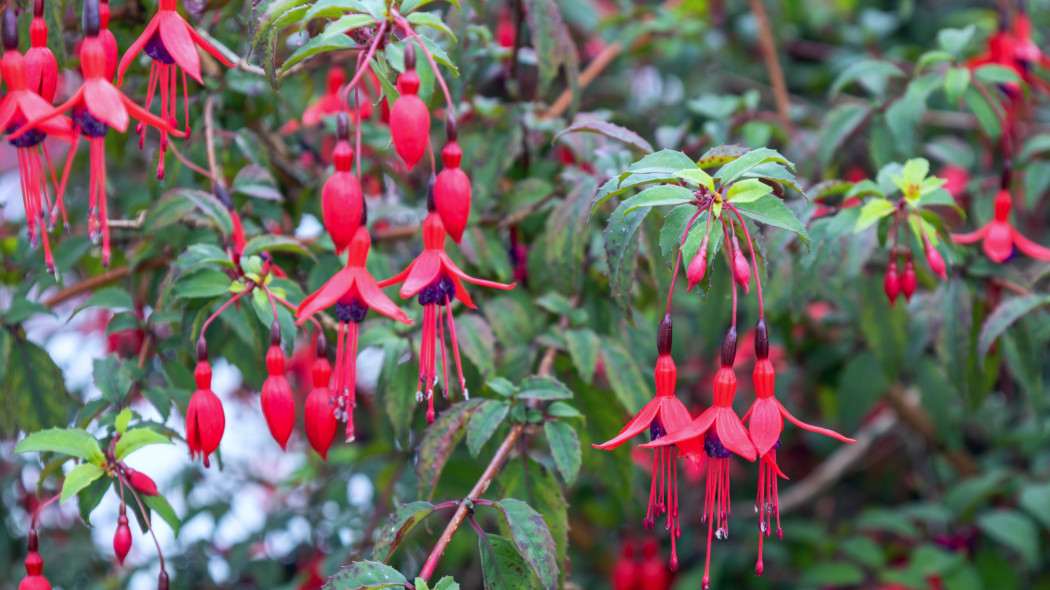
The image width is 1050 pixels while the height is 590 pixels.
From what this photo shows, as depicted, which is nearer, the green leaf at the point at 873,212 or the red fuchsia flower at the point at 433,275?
the red fuchsia flower at the point at 433,275

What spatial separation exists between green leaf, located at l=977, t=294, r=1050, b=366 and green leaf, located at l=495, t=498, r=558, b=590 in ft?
1.88

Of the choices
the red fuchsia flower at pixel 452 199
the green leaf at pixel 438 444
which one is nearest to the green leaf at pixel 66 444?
the green leaf at pixel 438 444

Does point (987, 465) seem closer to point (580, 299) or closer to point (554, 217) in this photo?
point (580, 299)

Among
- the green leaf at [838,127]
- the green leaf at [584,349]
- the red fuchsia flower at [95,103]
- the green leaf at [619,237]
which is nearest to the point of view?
the red fuchsia flower at [95,103]

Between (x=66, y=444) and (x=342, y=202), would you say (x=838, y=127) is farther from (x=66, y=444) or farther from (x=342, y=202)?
(x=66, y=444)

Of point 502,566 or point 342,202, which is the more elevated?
point 342,202

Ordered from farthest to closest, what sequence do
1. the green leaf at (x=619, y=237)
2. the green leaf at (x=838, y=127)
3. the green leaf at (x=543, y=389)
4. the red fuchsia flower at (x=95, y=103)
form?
the green leaf at (x=838, y=127), the green leaf at (x=543, y=389), the green leaf at (x=619, y=237), the red fuchsia flower at (x=95, y=103)

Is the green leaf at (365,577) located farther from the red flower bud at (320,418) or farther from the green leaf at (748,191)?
the green leaf at (748,191)

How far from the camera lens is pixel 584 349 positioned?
0.92m

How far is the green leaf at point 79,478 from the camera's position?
2.27 ft

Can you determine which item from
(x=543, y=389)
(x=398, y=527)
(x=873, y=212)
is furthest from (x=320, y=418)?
(x=873, y=212)

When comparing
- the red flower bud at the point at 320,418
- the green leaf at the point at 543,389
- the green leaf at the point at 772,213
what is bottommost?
the green leaf at the point at 543,389

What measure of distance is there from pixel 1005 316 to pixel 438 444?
0.66m

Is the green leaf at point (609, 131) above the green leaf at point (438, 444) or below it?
above
